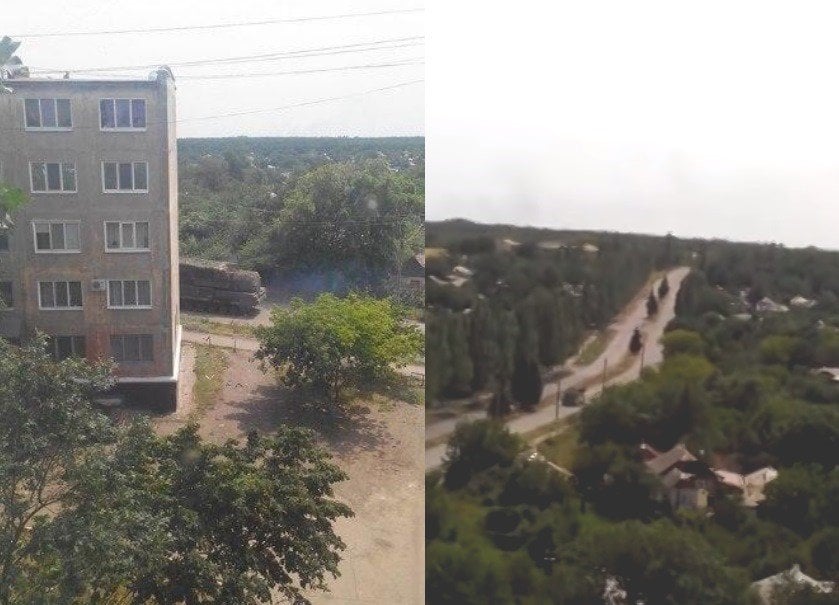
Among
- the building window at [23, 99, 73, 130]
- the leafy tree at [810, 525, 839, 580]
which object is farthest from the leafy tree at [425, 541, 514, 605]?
the building window at [23, 99, 73, 130]

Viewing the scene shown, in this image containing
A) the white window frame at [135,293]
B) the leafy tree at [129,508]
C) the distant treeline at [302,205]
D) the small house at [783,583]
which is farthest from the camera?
the distant treeline at [302,205]

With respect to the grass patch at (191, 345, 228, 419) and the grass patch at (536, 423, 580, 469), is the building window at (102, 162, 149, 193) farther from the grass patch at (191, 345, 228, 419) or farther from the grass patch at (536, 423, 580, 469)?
the grass patch at (536, 423, 580, 469)

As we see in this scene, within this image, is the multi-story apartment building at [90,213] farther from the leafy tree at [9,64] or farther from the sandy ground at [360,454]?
the sandy ground at [360,454]

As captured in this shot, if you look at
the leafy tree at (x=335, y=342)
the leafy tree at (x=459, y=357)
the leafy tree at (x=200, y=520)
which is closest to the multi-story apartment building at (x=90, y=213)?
the leafy tree at (x=335, y=342)

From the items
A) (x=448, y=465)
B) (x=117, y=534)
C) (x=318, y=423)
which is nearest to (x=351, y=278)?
(x=318, y=423)

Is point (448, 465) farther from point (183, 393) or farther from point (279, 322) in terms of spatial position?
point (279, 322)

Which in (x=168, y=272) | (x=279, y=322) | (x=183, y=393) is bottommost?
(x=183, y=393)
